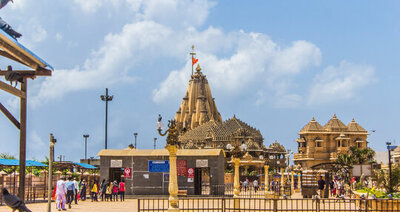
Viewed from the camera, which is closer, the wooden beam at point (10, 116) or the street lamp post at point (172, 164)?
the wooden beam at point (10, 116)

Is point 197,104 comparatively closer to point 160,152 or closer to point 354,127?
point 354,127

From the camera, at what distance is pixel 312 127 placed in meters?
81.4

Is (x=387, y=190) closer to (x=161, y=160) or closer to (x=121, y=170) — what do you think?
(x=161, y=160)

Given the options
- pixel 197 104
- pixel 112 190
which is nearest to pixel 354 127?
pixel 197 104

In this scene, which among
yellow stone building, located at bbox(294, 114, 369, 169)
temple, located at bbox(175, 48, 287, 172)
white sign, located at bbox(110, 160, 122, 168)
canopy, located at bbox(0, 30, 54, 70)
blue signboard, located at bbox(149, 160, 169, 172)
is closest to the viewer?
canopy, located at bbox(0, 30, 54, 70)

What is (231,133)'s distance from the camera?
91.6 meters

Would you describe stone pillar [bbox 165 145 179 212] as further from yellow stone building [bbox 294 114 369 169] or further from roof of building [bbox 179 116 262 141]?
roof of building [bbox 179 116 262 141]

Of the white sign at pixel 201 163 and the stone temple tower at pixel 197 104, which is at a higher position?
the stone temple tower at pixel 197 104

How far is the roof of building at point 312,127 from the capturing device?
81.1 m

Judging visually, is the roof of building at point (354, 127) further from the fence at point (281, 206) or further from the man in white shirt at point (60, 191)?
the man in white shirt at point (60, 191)

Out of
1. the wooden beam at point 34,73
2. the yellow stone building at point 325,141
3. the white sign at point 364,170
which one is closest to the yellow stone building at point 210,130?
the yellow stone building at point 325,141

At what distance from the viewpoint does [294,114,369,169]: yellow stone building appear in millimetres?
81312

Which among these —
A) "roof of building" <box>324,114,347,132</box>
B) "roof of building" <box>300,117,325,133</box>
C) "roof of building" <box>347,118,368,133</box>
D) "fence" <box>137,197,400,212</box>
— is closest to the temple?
"roof of building" <box>300,117,325,133</box>

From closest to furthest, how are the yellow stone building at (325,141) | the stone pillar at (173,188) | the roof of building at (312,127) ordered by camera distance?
the stone pillar at (173,188) → the roof of building at (312,127) → the yellow stone building at (325,141)
